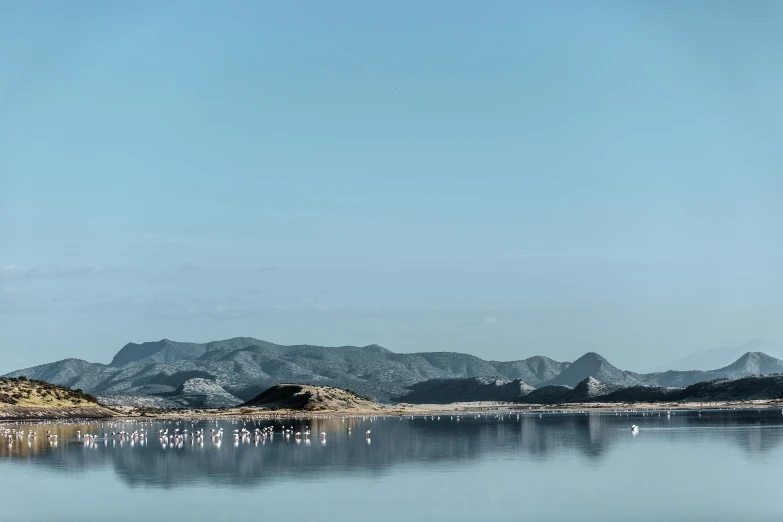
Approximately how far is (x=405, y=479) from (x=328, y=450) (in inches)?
1093

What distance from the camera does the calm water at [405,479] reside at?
50156 millimetres

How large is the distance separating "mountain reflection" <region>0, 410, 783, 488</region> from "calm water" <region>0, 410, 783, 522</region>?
0.19m

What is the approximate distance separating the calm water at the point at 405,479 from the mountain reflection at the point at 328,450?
0.19m

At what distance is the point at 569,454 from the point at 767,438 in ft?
88.0

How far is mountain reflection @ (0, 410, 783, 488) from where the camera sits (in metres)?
72.2

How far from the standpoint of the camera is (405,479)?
6481cm

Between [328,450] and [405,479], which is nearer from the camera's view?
[405,479]

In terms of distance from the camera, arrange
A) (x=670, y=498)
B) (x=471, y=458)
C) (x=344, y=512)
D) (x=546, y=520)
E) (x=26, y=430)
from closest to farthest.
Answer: (x=546, y=520) < (x=344, y=512) < (x=670, y=498) < (x=471, y=458) < (x=26, y=430)

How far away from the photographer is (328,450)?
91625mm

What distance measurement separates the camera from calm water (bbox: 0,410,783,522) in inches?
1975

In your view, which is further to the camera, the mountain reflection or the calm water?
the mountain reflection

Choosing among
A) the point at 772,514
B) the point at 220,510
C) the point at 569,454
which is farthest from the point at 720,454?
the point at 220,510

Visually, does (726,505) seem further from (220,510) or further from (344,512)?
(220,510)

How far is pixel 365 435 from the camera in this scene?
118m
